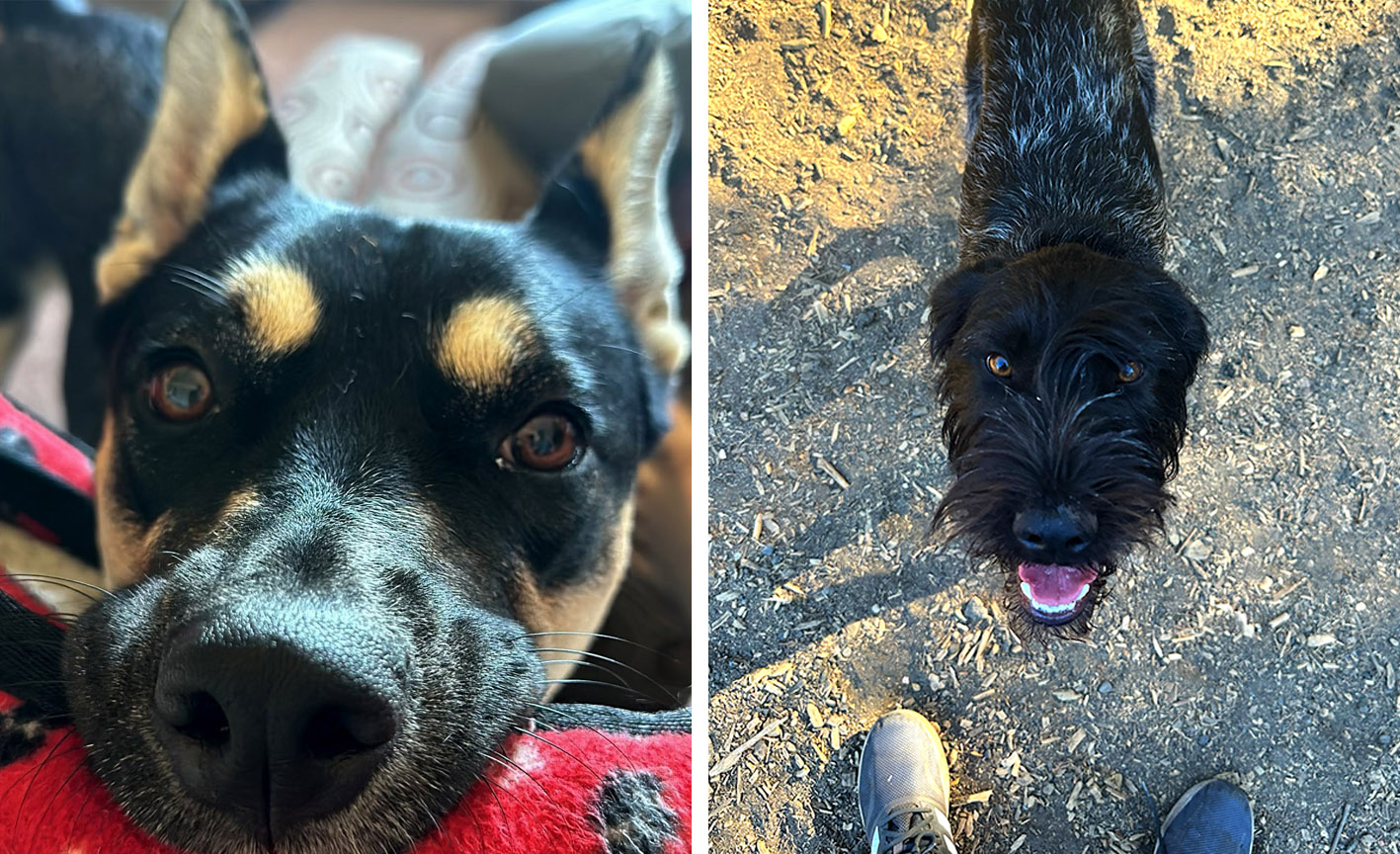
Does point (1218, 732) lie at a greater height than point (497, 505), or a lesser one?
lesser

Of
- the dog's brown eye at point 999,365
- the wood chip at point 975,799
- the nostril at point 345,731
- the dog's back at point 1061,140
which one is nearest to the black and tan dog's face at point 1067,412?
the dog's brown eye at point 999,365

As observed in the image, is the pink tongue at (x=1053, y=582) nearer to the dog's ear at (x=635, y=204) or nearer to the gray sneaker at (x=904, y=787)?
the gray sneaker at (x=904, y=787)

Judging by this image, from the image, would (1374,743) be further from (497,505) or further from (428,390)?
(428,390)

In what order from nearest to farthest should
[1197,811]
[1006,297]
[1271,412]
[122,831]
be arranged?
[122,831] < [1006,297] < [1197,811] < [1271,412]

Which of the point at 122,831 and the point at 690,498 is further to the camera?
the point at 690,498

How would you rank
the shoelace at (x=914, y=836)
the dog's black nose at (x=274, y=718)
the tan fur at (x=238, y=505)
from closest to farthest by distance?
the dog's black nose at (x=274, y=718)
the tan fur at (x=238, y=505)
the shoelace at (x=914, y=836)

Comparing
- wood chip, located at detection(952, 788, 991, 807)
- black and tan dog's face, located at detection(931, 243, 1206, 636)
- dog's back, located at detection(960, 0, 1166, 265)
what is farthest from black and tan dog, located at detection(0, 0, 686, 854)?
wood chip, located at detection(952, 788, 991, 807)

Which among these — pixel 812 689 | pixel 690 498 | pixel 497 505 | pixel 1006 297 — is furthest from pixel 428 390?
→ pixel 812 689
